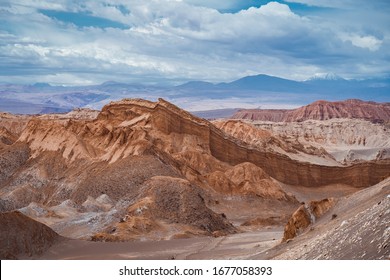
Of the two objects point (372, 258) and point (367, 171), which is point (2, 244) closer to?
point (372, 258)

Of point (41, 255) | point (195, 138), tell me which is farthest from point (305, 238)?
point (195, 138)

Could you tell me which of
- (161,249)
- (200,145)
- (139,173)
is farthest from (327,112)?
(161,249)

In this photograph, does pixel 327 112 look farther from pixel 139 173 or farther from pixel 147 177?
→ pixel 147 177

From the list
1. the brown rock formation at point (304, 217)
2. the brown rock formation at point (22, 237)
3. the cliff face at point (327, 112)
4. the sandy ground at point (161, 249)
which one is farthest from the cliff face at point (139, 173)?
the cliff face at point (327, 112)

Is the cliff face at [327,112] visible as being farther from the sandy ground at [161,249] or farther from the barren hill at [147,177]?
the sandy ground at [161,249]

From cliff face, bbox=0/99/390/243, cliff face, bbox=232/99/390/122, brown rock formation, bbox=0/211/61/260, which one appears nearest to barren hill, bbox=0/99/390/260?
cliff face, bbox=0/99/390/243

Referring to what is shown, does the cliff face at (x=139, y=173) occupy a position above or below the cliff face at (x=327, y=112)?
below
